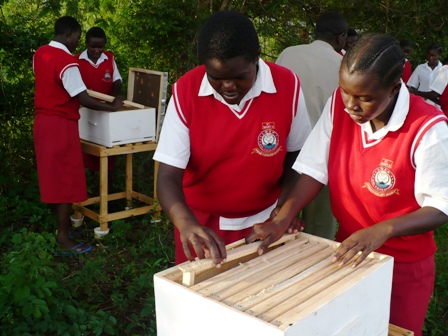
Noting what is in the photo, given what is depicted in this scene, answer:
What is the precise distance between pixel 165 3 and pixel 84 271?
3.94 metres

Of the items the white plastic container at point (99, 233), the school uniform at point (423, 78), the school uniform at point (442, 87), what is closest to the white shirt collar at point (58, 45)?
the white plastic container at point (99, 233)

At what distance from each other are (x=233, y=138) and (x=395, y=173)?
68 centimetres

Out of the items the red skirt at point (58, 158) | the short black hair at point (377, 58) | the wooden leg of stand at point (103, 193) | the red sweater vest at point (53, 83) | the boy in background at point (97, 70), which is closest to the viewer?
the short black hair at point (377, 58)

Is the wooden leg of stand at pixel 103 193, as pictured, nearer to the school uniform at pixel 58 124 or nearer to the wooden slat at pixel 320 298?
the school uniform at pixel 58 124

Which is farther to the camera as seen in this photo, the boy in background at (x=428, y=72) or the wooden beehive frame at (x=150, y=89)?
the boy in background at (x=428, y=72)

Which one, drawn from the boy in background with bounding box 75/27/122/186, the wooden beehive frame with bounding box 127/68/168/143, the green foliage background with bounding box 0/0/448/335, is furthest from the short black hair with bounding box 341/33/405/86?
the boy in background with bounding box 75/27/122/186

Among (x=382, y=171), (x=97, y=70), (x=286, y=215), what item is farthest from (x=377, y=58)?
(x=97, y=70)

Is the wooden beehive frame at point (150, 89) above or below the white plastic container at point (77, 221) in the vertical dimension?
above

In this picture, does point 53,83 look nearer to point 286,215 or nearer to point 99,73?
point 99,73

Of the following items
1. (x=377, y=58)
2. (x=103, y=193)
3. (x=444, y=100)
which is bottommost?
(x=103, y=193)

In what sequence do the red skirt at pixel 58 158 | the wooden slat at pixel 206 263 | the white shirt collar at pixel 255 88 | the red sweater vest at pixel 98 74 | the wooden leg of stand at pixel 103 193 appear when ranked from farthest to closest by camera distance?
the red sweater vest at pixel 98 74 < the wooden leg of stand at pixel 103 193 < the red skirt at pixel 58 158 < the white shirt collar at pixel 255 88 < the wooden slat at pixel 206 263

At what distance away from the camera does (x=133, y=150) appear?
4.89 m

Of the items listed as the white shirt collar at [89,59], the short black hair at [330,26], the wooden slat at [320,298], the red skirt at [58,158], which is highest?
the short black hair at [330,26]

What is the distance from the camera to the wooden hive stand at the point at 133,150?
4.83m
